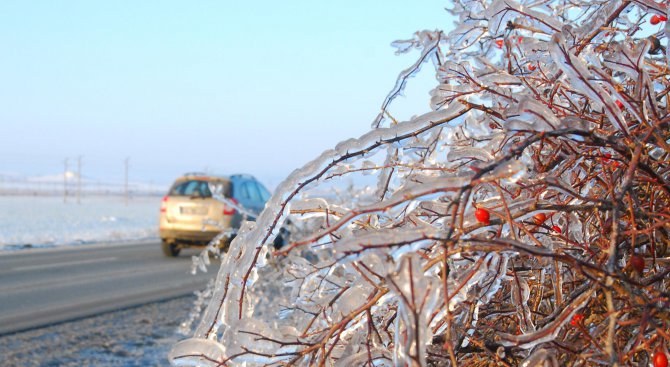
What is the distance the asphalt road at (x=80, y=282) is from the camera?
830 centimetres

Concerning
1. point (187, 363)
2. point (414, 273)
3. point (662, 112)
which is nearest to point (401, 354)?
point (414, 273)

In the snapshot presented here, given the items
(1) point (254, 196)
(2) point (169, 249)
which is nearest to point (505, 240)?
(1) point (254, 196)

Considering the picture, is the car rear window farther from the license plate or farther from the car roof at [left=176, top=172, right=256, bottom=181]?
the license plate

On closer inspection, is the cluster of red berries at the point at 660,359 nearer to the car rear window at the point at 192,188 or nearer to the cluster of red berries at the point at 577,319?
the cluster of red berries at the point at 577,319

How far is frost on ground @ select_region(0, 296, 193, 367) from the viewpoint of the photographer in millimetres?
Answer: 5895

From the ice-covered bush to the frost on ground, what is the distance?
15.7ft

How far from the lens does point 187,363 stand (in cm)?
134

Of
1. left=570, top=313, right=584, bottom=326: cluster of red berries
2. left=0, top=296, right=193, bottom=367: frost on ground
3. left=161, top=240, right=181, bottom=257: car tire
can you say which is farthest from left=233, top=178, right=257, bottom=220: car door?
left=570, top=313, right=584, bottom=326: cluster of red berries

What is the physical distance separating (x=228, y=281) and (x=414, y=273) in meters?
0.60

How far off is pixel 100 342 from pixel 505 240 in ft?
20.6

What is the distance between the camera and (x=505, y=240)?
1.04 meters

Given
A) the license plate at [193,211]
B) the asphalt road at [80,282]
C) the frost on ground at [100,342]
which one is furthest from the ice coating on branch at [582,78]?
the license plate at [193,211]

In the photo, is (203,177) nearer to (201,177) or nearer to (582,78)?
(201,177)

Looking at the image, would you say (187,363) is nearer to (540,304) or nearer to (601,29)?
(540,304)
